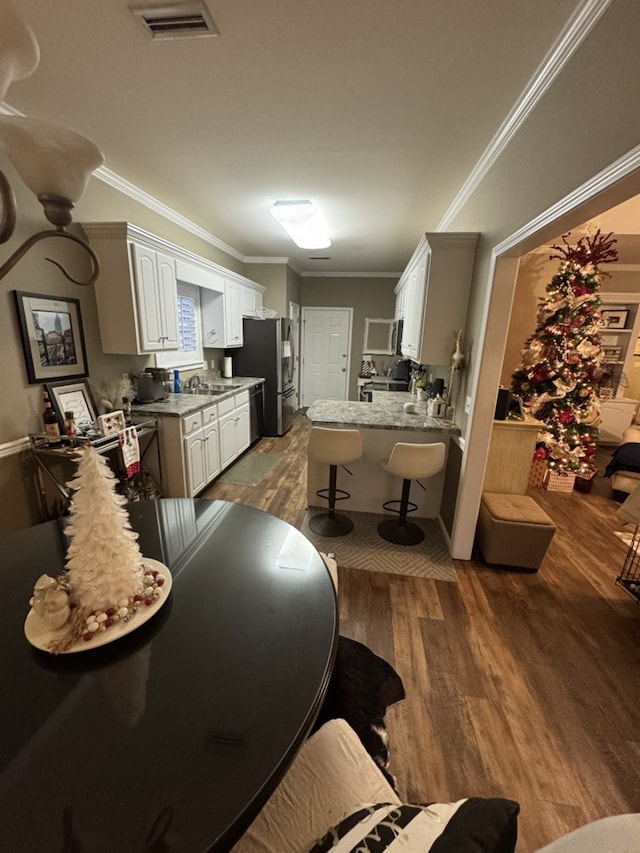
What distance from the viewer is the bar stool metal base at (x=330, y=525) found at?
289 centimetres

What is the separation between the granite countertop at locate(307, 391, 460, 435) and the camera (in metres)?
2.80

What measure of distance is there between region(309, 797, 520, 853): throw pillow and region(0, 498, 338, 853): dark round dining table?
0.54 ft

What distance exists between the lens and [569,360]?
11.1 ft

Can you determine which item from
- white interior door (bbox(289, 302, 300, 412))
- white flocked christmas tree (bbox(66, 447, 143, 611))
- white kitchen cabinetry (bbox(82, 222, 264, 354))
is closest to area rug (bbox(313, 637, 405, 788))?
white flocked christmas tree (bbox(66, 447, 143, 611))

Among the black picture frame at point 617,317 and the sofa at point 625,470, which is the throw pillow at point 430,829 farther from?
the black picture frame at point 617,317

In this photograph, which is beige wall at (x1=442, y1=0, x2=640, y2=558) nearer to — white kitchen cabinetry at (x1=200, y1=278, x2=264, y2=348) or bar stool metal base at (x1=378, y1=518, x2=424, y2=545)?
bar stool metal base at (x1=378, y1=518, x2=424, y2=545)

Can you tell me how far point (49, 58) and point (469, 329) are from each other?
277 cm

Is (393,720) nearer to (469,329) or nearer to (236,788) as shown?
(236,788)

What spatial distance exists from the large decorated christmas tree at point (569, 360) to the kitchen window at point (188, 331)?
3.58m

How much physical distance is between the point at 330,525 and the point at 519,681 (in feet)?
5.17

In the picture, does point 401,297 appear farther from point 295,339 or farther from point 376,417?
point 376,417

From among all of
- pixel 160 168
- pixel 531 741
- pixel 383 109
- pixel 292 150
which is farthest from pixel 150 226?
pixel 531 741

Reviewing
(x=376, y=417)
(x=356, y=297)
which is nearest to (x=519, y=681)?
(x=376, y=417)

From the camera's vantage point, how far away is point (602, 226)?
3066 millimetres
